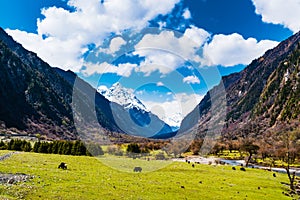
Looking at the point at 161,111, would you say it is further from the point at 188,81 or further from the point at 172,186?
the point at 172,186

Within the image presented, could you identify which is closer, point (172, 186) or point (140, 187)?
point (140, 187)

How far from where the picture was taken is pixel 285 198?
39531 millimetres

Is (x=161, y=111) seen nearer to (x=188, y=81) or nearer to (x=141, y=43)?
(x=188, y=81)

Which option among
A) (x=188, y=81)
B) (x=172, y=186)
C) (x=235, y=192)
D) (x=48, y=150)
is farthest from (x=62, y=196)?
(x=48, y=150)

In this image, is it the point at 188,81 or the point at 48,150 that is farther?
the point at 48,150

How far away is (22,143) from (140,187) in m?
59.8

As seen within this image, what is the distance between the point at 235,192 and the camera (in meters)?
39.4

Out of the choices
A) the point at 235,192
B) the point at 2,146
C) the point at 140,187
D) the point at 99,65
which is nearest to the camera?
the point at 140,187

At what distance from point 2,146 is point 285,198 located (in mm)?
75350

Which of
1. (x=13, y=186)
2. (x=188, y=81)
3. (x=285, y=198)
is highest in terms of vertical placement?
(x=188, y=81)

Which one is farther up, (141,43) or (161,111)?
(141,43)

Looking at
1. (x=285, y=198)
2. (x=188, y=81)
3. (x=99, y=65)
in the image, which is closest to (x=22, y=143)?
(x=99, y=65)

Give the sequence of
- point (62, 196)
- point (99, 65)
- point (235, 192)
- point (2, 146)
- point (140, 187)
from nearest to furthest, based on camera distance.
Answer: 1. point (62, 196)
2. point (140, 187)
3. point (99, 65)
4. point (235, 192)
5. point (2, 146)

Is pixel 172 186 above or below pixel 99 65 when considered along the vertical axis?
below
